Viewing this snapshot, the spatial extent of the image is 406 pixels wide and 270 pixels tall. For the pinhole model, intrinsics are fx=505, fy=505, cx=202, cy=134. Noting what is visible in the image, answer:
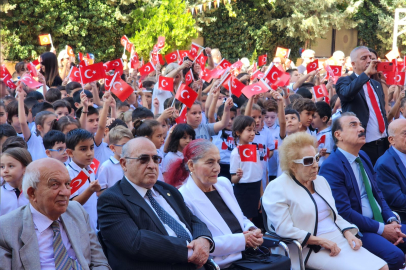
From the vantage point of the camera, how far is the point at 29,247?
2936 mm

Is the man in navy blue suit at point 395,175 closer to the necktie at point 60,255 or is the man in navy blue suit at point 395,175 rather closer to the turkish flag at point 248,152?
the turkish flag at point 248,152

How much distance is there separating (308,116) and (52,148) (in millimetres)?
3338

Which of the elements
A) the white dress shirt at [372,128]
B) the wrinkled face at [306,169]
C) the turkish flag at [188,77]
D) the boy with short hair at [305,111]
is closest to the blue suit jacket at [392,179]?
the white dress shirt at [372,128]

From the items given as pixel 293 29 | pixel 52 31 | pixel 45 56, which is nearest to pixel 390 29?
pixel 293 29

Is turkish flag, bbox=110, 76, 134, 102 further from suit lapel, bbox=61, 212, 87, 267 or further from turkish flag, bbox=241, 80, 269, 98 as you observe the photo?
suit lapel, bbox=61, 212, 87, 267

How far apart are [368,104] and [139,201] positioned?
3703 mm

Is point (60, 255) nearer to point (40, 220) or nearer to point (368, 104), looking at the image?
point (40, 220)

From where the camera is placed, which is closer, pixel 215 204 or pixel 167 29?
pixel 215 204

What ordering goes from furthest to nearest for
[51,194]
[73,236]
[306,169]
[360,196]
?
[360,196], [306,169], [73,236], [51,194]

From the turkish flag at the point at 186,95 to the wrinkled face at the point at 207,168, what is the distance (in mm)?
2378

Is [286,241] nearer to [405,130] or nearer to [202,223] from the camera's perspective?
[202,223]

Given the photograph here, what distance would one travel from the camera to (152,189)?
3.72 m

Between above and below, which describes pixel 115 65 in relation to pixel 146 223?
above

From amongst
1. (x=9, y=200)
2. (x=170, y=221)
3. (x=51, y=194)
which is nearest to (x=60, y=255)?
(x=51, y=194)
